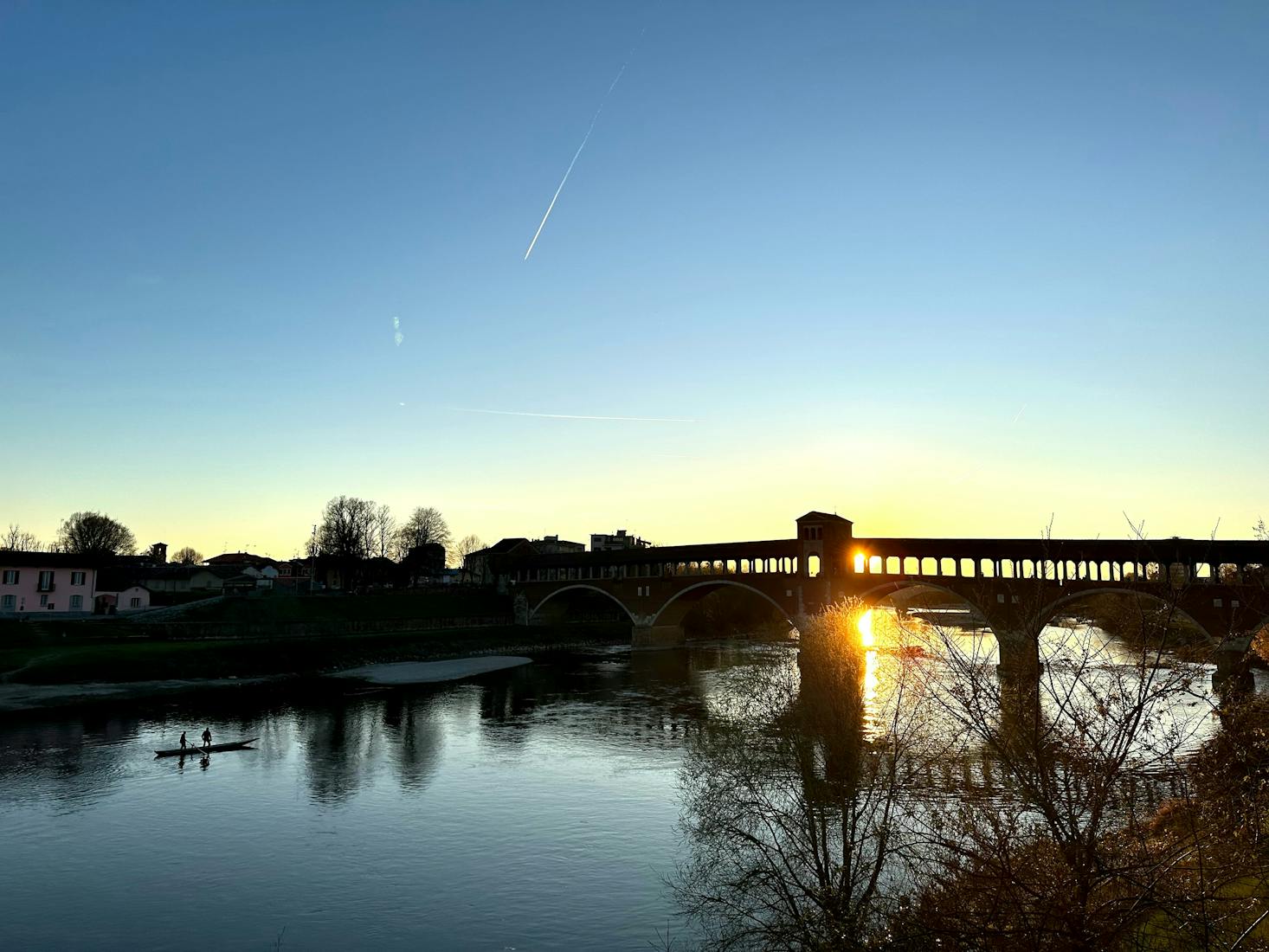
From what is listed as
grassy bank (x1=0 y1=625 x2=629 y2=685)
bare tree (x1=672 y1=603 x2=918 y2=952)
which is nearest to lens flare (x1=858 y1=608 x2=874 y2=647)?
grassy bank (x1=0 y1=625 x2=629 y2=685)

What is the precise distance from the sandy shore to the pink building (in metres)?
31.2

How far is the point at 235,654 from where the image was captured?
75.4 m

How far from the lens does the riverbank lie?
195 ft

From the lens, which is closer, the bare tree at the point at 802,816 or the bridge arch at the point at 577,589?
the bare tree at the point at 802,816

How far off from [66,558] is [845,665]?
87.7 metres

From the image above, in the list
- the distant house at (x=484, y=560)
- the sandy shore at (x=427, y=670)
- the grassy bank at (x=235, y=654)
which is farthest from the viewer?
the distant house at (x=484, y=560)

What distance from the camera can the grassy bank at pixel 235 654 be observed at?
63.0 m

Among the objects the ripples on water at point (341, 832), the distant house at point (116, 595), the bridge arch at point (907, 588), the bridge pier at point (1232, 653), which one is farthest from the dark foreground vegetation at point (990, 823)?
the distant house at point (116, 595)

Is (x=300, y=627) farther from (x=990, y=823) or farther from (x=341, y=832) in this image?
(x=990, y=823)

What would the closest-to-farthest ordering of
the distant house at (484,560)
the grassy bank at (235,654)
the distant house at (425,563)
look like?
the grassy bank at (235,654)
the distant house at (425,563)
the distant house at (484,560)

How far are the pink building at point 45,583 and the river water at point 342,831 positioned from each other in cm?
3798

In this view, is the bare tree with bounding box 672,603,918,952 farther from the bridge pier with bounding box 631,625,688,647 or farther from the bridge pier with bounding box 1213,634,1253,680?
the bridge pier with bounding box 631,625,688,647

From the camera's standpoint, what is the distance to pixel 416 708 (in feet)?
197

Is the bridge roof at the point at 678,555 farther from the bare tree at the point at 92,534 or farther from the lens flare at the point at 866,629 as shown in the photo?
the bare tree at the point at 92,534
